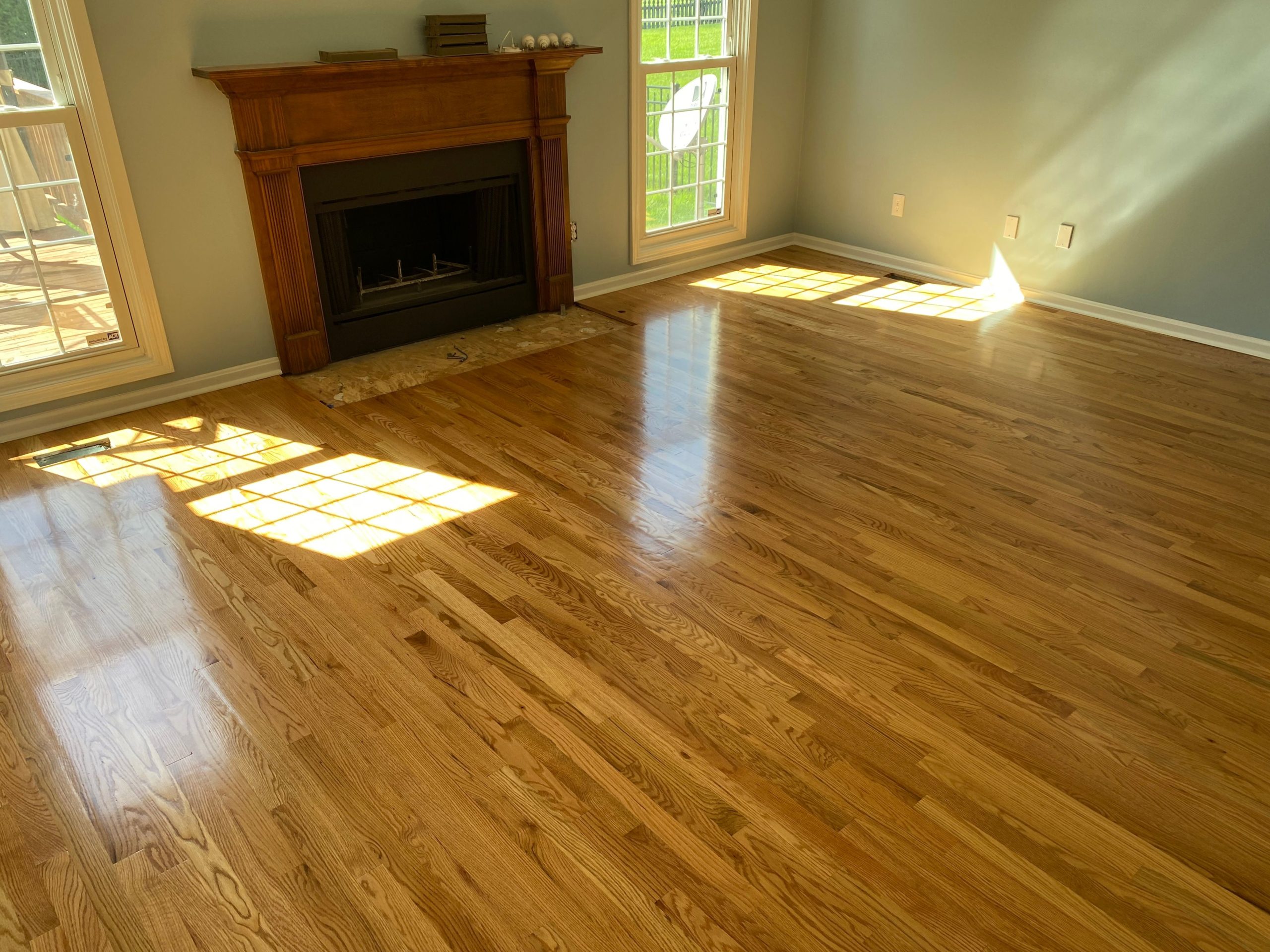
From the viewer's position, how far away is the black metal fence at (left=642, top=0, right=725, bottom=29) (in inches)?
189

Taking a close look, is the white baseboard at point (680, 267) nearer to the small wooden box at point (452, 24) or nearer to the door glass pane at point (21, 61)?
the small wooden box at point (452, 24)

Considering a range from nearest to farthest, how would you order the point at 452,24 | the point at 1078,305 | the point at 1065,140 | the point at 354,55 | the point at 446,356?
the point at 354,55, the point at 452,24, the point at 446,356, the point at 1065,140, the point at 1078,305

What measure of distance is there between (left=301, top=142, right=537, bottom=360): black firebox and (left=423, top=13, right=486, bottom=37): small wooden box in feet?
1.60

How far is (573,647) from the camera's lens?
241cm

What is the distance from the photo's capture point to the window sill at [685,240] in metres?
5.24

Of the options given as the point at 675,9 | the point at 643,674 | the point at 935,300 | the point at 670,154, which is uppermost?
the point at 675,9

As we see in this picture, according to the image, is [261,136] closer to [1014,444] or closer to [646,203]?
[646,203]

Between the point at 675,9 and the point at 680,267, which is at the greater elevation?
the point at 675,9

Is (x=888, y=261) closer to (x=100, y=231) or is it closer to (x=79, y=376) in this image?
(x=100, y=231)

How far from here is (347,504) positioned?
311 centimetres

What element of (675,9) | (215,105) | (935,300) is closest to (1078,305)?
(935,300)

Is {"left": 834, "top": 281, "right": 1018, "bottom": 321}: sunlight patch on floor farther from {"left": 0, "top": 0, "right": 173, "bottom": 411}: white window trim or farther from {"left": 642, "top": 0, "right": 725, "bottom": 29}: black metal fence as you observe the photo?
{"left": 0, "top": 0, "right": 173, "bottom": 411}: white window trim

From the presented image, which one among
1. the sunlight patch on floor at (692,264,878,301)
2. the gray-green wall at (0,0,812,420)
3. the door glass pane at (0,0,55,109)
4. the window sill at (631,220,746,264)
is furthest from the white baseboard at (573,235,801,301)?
the door glass pane at (0,0,55,109)

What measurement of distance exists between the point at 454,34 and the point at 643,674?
9.90 ft
